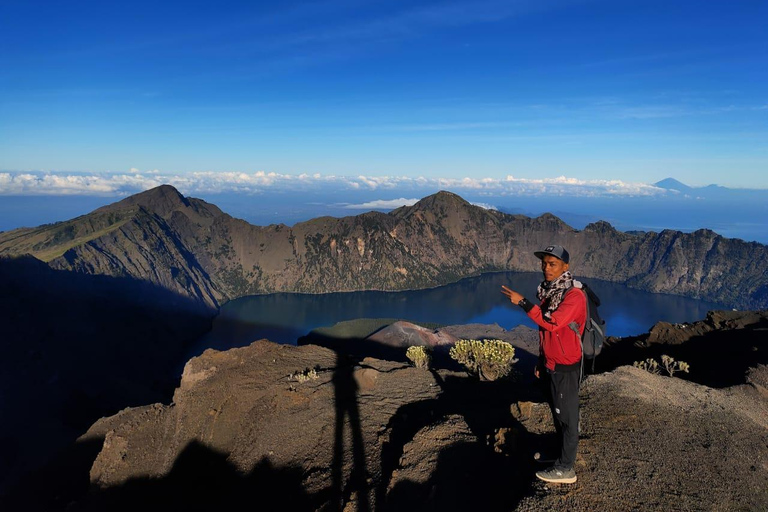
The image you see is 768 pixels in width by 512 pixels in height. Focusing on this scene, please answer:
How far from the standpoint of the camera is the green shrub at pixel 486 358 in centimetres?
2572

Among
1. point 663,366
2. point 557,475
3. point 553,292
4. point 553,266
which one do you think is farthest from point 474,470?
point 663,366

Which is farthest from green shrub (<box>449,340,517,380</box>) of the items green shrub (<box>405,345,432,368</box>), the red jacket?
the red jacket

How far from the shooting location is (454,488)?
11.1 m

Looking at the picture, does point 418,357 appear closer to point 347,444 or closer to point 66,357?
point 347,444

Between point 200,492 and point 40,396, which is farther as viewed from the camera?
point 40,396

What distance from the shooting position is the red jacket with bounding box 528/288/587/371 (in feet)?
25.4

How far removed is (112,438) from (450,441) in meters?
23.1

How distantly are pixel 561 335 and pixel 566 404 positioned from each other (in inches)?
61.7

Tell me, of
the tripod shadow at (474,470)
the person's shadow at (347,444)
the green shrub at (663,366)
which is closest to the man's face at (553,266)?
the tripod shadow at (474,470)

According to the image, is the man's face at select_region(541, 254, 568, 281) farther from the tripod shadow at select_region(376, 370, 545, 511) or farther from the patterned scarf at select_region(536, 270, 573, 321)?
the tripod shadow at select_region(376, 370, 545, 511)

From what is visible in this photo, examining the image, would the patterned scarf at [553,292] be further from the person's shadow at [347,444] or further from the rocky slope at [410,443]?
the person's shadow at [347,444]

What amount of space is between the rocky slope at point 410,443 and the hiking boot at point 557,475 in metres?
0.25

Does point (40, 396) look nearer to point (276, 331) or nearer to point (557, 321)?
point (276, 331)

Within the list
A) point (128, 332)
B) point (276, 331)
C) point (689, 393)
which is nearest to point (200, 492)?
point (689, 393)
